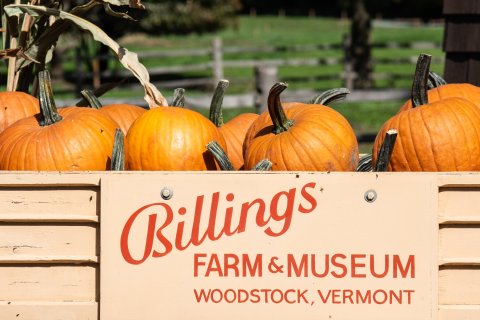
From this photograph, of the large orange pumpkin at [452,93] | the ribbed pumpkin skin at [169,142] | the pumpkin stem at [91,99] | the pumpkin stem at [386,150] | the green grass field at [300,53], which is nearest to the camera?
the pumpkin stem at [386,150]

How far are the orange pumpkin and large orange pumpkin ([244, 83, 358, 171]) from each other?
0.67m

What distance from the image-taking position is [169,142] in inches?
133

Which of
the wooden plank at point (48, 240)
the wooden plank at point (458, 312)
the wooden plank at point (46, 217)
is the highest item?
the wooden plank at point (46, 217)

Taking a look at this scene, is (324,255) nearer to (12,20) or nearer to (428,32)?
(12,20)

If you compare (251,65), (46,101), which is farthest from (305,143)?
(251,65)

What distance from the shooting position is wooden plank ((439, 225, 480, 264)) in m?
2.94

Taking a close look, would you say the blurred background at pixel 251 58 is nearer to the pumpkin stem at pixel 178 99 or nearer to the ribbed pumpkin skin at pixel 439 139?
the pumpkin stem at pixel 178 99

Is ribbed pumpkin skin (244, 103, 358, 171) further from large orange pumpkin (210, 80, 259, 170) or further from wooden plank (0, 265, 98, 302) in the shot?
wooden plank (0, 265, 98, 302)

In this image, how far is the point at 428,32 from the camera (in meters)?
42.9

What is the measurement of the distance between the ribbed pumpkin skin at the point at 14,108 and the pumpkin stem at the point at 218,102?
30.3 inches

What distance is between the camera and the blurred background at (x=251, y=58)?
13.6 metres

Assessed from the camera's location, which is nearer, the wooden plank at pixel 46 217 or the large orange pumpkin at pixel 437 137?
the wooden plank at pixel 46 217

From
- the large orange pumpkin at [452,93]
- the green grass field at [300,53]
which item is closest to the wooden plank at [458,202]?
the large orange pumpkin at [452,93]

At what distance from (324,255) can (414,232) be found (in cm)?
30
